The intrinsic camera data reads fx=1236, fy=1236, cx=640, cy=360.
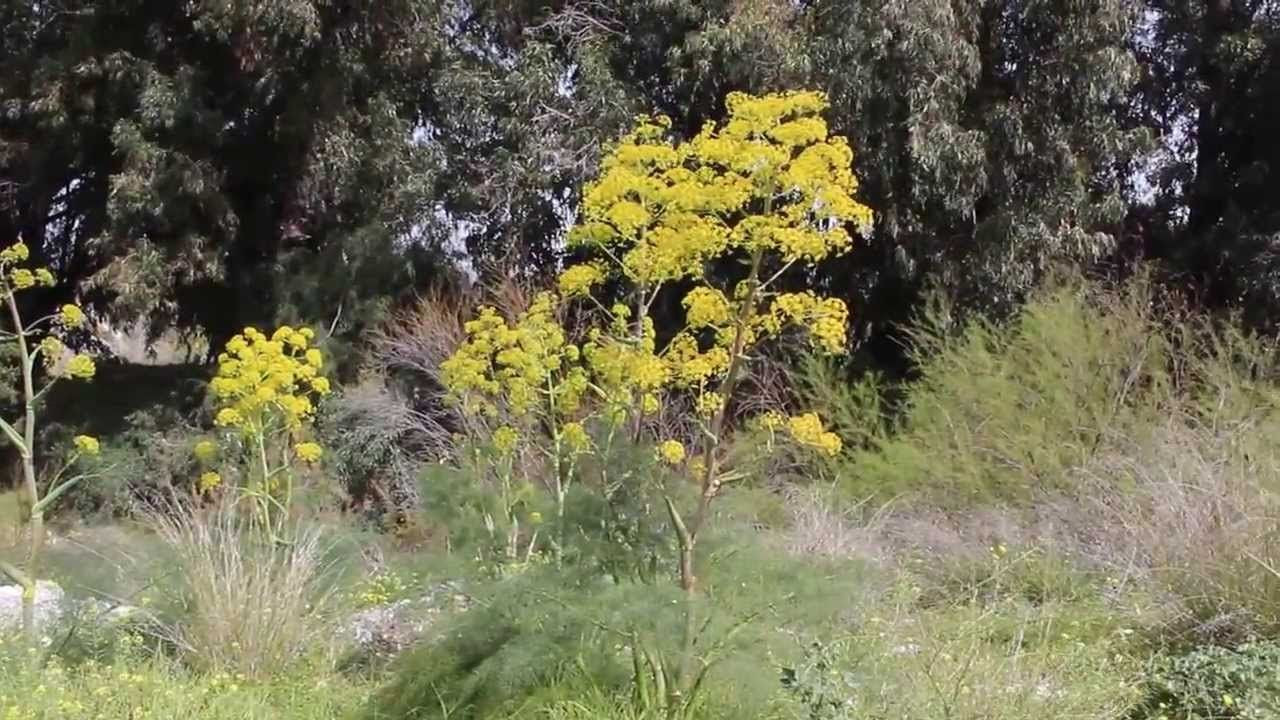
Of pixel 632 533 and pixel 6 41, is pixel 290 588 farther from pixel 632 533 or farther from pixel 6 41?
pixel 6 41

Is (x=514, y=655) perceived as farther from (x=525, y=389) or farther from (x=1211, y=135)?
(x=1211, y=135)

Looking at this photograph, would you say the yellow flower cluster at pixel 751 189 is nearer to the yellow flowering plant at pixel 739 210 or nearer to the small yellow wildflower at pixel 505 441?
the yellow flowering plant at pixel 739 210

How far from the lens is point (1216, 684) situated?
4098mm

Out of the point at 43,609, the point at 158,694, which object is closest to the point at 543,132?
the point at 43,609

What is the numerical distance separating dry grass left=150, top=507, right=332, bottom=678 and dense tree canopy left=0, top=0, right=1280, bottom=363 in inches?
222

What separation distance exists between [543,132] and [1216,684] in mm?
8672

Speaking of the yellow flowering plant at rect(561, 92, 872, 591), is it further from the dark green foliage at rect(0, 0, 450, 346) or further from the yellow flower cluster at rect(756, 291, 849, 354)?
the dark green foliage at rect(0, 0, 450, 346)

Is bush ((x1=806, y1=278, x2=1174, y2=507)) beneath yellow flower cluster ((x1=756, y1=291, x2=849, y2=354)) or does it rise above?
beneath

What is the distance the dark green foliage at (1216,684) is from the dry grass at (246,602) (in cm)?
324

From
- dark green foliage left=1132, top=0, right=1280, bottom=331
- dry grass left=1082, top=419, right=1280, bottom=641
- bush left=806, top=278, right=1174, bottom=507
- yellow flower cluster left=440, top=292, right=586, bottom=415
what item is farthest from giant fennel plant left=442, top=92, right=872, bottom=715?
dark green foliage left=1132, top=0, right=1280, bottom=331

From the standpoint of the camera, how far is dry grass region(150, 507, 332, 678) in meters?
4.96

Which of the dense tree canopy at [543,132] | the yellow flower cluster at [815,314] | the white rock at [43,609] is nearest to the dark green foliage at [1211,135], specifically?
the dense tree canopy at [543,132]

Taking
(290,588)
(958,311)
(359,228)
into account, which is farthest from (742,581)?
(359,228)

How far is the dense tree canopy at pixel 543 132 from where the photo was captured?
34.8 ft
